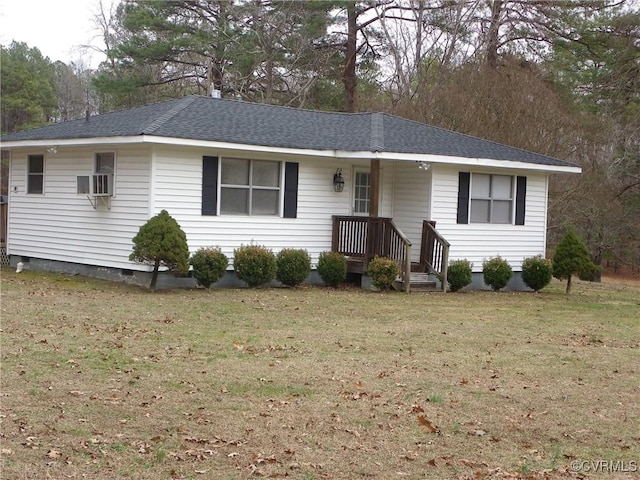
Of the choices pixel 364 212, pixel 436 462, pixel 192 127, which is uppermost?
pixel 192 127

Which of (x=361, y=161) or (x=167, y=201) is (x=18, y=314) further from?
(x=361, y=161)

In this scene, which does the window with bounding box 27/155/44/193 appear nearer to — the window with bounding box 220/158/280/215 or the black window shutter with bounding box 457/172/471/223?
the window with bounding box 220/158/280/215

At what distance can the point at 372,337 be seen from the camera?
10.6m

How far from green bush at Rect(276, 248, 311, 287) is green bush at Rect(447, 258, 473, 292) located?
9.83 ft

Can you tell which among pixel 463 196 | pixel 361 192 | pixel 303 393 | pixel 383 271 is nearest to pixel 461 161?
pixel 463 196

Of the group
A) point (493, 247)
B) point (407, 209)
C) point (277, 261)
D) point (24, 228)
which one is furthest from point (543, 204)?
point (24, 228)

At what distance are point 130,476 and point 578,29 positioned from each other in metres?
27.5

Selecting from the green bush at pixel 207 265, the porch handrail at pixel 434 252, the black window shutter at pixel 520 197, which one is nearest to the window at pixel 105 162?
the green bush at pixel 207 265

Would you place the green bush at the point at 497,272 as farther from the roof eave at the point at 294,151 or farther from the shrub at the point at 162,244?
the shrub at the point at 162,244

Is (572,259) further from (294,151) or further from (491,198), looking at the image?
(294,151)

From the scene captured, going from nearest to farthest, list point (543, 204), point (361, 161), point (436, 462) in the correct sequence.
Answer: point (436, 462), point (361, 161), point (543, 204)

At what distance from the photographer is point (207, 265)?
1495cm

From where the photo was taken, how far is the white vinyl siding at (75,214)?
15.3m

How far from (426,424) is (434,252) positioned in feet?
34.7
